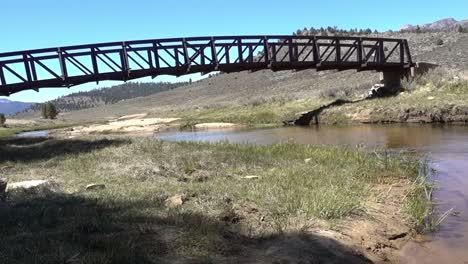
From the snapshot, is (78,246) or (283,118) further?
(283,118)

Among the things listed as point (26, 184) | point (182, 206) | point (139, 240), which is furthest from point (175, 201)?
point (26, 184)

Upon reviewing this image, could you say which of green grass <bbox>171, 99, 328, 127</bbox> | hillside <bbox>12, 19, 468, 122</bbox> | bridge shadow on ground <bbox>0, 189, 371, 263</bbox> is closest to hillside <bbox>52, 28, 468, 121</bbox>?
hillside <bbox>12, 19, 468, 122</bbox>

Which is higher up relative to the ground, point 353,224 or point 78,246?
point 78,246

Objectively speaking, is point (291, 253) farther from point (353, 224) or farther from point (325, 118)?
point (325, 118)

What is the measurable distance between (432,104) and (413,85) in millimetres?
7176

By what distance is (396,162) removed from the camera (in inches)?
571

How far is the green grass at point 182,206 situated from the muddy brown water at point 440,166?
0.63 meters

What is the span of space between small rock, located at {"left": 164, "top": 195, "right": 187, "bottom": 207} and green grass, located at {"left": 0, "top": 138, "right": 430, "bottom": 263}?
13 cm

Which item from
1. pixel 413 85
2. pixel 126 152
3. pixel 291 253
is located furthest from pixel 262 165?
pixel 413 85

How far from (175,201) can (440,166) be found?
869 cm

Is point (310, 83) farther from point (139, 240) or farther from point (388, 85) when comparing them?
point (139, 240)

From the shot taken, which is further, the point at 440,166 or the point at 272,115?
the point at 272,115

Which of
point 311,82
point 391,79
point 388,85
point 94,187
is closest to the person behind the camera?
point 94,187

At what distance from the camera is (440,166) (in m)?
15.5
